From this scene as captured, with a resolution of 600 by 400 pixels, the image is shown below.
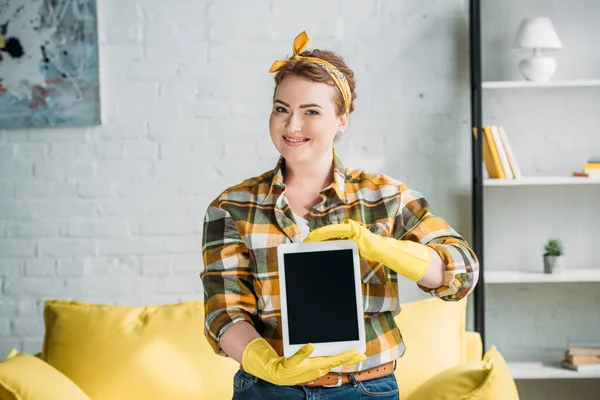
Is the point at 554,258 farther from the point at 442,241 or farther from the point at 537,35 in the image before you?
the point at 442,241

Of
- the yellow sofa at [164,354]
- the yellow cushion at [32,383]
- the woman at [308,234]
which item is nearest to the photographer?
the woman at [308,234]

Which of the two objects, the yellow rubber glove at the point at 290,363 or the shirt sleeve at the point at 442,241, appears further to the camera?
the shirt sleeve at the point at 442,241

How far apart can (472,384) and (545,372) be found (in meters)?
1.01

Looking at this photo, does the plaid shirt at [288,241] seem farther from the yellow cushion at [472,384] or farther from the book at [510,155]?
the book at [510,155]

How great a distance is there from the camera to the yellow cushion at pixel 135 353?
7.86 ft

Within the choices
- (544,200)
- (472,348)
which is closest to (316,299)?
(472,348)

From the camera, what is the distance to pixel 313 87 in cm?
153

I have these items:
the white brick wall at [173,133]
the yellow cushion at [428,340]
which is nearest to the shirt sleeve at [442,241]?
the yellow cushion at [428,340]

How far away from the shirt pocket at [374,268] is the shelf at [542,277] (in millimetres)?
1609

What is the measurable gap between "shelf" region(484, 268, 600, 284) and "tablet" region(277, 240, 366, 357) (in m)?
1.74

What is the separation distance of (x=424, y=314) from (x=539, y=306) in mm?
943

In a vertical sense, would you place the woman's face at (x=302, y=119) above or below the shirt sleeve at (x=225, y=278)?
above

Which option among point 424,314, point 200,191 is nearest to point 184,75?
point 200,191

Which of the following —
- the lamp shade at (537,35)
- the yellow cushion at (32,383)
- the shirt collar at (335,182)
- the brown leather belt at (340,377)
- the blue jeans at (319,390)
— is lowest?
the yellow cushion at (32,383)
